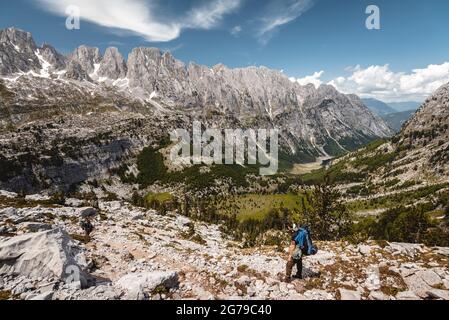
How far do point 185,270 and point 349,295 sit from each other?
494 inches

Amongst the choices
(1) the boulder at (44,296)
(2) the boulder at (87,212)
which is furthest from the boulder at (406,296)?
(2) the boulder at (87,212)

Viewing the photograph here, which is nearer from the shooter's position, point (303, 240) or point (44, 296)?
point (44, 296)

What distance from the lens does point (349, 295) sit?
19.9m

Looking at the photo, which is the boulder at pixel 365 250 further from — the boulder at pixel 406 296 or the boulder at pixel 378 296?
the boulder at pixel 378 296

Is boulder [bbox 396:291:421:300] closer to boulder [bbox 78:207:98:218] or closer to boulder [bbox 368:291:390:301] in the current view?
boulder [bbox 368:291:390:301]

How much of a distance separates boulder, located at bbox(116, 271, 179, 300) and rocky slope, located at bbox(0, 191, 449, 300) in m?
0.06

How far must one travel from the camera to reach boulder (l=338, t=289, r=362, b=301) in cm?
1962

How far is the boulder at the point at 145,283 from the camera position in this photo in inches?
710

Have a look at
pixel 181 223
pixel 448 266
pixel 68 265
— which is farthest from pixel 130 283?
pixel 181 223

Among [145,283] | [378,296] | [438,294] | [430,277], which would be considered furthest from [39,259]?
[430,277]

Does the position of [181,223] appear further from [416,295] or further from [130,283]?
[416,295]

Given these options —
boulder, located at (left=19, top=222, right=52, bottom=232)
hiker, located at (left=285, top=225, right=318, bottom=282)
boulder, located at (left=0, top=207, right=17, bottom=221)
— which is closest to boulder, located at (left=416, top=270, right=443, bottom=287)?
hiker, located at (left=285, top=225, right=318, bottom=282)

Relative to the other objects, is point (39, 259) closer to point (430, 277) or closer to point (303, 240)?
point (303, 240)
